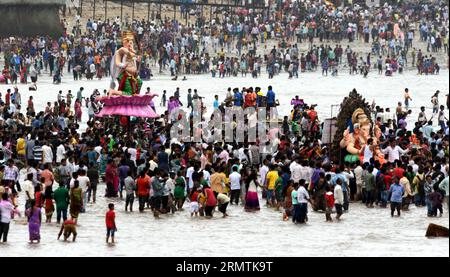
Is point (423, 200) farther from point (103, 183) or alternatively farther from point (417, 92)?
point (417, 92)

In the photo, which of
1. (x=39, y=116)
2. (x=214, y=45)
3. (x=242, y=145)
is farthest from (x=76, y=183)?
(x=214, y=45)

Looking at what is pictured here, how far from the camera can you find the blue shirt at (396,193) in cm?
3186

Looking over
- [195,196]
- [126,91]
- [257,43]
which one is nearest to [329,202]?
[195,196]

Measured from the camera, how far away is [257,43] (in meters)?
67.1

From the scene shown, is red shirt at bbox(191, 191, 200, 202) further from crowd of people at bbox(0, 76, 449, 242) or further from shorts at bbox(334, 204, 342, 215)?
shorts at bbox(334, 204, 342, 215)

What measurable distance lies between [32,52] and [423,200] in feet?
92.6

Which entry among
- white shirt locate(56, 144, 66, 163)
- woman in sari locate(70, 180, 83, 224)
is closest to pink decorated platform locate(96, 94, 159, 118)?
white shirt locate(56, 144, 66, 163)

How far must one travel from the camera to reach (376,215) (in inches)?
1278

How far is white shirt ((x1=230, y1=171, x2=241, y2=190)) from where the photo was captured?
33.0m

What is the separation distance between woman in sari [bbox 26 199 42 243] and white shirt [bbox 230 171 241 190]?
18.3 ft

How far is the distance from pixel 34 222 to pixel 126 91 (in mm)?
14226

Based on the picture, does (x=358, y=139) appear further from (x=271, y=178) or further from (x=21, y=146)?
(x=21, y=146)

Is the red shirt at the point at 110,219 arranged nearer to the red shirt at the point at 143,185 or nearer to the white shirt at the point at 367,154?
the red shirt at the point at 143,185

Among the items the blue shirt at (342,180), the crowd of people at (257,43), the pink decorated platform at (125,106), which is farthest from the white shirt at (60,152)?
the crowd of people at (257,43)
